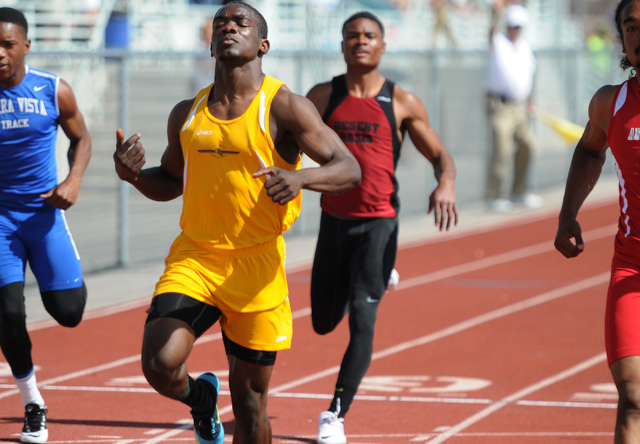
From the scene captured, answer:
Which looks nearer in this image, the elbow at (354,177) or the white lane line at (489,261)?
the elbow at (354,177)

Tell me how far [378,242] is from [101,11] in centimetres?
1272

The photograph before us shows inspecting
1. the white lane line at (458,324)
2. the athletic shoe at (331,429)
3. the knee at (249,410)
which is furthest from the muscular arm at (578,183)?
the white lane line at (458,324)

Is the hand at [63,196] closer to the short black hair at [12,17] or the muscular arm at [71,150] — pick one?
the muscular arm at [71,150]

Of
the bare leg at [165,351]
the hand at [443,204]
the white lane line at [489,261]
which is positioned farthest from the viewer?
the white lane line at [489,261]

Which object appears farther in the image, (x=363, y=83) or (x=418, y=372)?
(x=418, y=372)

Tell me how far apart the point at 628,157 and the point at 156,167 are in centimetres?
205

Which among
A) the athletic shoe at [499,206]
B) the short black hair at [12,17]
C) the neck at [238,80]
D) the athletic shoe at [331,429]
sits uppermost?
the short black hair at [12,17]

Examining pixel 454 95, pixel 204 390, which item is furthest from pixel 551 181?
pixel 204 390

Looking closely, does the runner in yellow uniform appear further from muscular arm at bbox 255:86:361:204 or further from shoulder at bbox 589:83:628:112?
shoulder at bbox 589:83:628:112

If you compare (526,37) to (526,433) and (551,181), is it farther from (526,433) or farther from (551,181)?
(526,433)

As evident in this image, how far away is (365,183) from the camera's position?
6324mm

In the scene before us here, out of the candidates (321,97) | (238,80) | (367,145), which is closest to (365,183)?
(367,145)

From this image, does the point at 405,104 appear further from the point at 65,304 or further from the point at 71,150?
the point at 65,304

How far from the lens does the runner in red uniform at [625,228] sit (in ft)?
13.2
